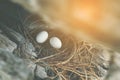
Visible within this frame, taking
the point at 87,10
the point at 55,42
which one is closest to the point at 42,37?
the point at 55,42

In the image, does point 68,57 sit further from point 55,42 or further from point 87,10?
point 87,10

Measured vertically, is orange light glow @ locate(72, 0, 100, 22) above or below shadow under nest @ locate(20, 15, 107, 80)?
below

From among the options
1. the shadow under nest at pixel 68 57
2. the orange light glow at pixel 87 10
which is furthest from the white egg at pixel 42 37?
the orange light glow at pixel 87 10

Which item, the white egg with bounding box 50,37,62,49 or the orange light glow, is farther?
the white egg with bounding box 50,37,62,49

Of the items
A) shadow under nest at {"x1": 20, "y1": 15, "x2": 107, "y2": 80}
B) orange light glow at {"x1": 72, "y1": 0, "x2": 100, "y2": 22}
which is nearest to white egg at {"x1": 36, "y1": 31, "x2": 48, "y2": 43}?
shadow under nest at {"x1": 20, "y1": 15, "x2": 107, "y2": 80}

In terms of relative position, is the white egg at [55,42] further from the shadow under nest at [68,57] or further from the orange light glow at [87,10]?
the orange light glow at [87,10]

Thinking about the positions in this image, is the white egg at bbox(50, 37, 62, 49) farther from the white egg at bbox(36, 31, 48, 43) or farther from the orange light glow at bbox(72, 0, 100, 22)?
the orange light glow at bbox(72, 0, 100, 22)

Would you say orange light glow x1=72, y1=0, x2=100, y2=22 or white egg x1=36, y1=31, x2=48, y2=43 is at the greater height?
white egg x1=36, y1=31, x2=48, y2=43

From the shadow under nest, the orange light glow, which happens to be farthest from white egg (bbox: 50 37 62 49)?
the orange light glow
